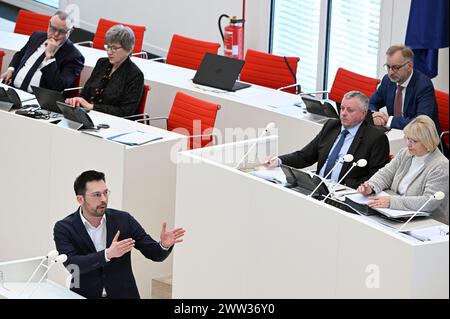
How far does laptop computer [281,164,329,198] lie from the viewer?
6094mm

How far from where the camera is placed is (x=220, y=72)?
8.61 meters

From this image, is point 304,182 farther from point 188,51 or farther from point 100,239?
point 188,51

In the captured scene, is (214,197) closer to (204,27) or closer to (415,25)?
(415,25)

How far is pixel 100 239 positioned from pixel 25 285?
58 centimetres

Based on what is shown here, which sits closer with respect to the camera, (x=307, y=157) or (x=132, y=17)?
(x=307, y=157)

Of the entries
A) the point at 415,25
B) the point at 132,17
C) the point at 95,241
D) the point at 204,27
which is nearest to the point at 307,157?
the point at 95,241

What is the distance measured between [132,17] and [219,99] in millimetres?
4121

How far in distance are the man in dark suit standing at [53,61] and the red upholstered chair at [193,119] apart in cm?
98

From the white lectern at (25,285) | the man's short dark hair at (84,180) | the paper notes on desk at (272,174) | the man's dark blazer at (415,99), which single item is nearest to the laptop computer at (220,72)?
the man's dark blazer at (415,99)

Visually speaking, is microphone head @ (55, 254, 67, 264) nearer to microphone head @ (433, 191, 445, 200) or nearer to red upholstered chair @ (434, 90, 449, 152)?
microphone head @ (433, 191, 445, 200)

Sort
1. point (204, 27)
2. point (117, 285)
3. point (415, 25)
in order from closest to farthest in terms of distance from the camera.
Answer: point (117, 285) → point (415, 25) → point (204, 27)

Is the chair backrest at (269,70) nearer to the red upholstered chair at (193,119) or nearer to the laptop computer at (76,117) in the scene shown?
the red upholstered chair at (193,119)

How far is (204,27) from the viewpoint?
37.6 feet

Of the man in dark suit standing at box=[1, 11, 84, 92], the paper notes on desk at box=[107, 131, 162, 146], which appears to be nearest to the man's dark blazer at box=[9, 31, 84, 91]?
A: the man in dark suit standing at box=[1, 11, 84, 92]
